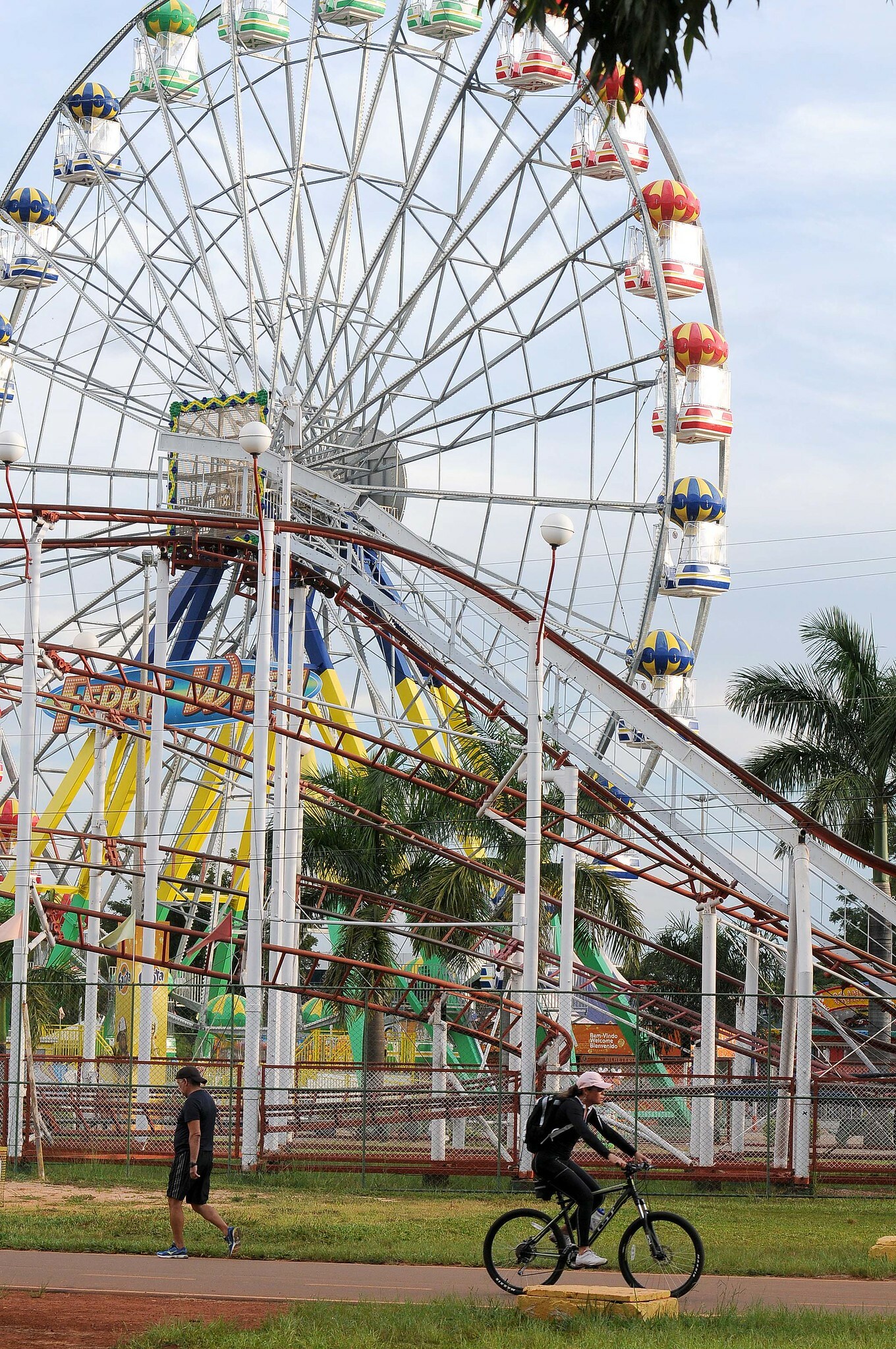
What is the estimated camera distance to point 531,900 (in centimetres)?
1922

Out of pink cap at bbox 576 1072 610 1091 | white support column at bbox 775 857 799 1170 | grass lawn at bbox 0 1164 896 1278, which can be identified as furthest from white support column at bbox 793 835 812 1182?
pink cap at bbox 576 1072 610 1091

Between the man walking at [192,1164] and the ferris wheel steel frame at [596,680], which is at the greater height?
the ferris wheel steel frame at [596,680]

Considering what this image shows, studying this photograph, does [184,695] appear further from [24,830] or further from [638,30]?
[638,30]

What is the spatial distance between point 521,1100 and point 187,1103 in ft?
20.0

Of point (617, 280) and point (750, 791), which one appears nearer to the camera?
point (750, 791)

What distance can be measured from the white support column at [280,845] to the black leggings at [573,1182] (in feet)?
35.3

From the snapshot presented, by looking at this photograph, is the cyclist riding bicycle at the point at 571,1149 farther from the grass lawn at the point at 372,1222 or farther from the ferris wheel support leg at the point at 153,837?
the ferris wheel support leg at the point at 153,837

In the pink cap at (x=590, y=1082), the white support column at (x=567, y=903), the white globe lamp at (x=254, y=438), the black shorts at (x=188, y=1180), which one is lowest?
the black shorts at (x=188, y=1180)

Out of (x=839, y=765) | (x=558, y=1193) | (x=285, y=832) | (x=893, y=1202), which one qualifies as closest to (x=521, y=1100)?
(x=893, y=1202)

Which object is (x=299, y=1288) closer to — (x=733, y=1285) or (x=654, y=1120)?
(x=733, y=1285)

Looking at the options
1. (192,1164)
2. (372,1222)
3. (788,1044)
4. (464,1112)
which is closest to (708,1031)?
(788,1044)

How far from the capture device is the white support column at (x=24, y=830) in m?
20.1

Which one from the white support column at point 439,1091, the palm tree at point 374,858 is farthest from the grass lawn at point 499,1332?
the palm tree at point 374,858

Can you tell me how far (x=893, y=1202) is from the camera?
18.1 meters
